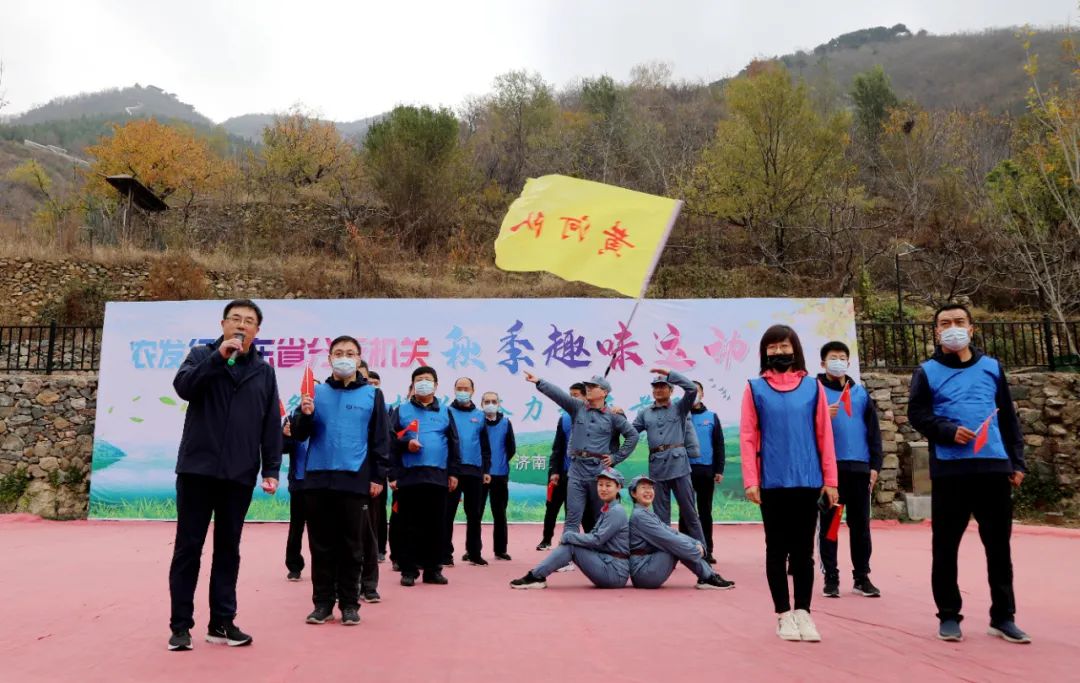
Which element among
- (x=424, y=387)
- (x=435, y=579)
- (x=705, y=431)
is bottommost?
(x=435, y=579)

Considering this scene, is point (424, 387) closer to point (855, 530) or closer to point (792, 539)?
point (792, 539)

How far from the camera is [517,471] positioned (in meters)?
9.41

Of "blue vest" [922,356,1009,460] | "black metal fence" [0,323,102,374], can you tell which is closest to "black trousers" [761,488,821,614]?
"blue vest" [922,356,1009,460]

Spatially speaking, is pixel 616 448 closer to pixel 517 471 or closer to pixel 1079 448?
pixel 517 471

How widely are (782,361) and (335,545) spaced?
107 inches

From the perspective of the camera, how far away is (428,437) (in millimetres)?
5520

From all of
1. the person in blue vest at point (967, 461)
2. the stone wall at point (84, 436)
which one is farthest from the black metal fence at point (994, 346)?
the person in blue vest at point (967, 461)

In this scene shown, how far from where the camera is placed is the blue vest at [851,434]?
511 cm

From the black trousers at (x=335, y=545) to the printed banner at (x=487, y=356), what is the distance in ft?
16.3

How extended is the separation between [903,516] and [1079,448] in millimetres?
2745

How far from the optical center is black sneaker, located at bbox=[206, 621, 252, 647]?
343 centimetres

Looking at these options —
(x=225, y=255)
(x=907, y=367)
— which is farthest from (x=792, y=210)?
(x=225, y=255)

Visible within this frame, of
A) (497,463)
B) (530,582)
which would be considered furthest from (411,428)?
(497,463)

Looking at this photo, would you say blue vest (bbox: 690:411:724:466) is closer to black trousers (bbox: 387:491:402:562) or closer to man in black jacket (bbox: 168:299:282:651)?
black trousers (bbox: 387:491:402:562)
